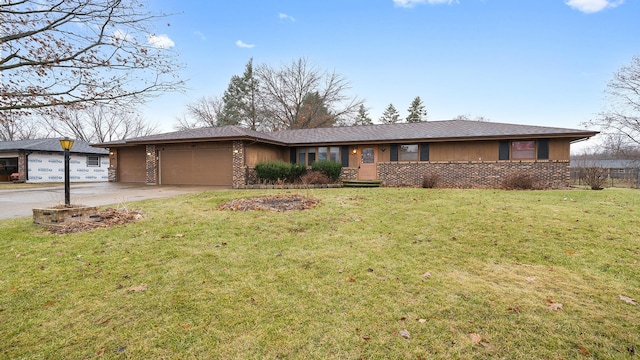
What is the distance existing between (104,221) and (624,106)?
98.5 ft

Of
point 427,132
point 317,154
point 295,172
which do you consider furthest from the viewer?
point 317,154

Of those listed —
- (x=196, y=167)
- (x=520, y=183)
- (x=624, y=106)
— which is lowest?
(x=520, y=183)

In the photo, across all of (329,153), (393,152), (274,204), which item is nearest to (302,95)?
(329,153)

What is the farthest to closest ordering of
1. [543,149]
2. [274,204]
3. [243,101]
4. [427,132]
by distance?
1. [243,101]
2. [427,132]
3. [543,149]
4. [274,204]

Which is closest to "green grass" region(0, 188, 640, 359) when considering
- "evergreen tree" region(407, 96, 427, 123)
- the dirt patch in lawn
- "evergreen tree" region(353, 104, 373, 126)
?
the dirt patch in lawn

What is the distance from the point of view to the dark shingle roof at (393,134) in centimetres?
1348

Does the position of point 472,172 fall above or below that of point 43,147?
below

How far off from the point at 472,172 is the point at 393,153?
157 inches

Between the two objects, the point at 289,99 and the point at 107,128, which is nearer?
the point at 289,99

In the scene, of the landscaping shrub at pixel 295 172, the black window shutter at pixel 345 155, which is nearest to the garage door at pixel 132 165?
the landscaping shrub at pixel 295 172

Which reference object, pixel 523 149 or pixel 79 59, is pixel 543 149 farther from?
pixel 79 59

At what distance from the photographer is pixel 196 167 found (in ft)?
51.8

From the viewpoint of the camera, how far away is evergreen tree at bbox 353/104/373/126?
3352 cm

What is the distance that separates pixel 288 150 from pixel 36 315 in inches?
630
